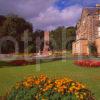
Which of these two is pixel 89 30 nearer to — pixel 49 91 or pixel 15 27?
pixel 15 27

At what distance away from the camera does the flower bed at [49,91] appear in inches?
294

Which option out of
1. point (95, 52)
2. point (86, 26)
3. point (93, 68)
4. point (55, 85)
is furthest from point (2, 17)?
point (55, 85)

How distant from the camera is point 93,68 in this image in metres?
24.8

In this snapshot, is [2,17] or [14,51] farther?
[2,17]

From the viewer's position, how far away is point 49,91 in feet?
25.2

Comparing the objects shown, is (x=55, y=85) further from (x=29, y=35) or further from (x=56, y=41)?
(x=56, y=41)

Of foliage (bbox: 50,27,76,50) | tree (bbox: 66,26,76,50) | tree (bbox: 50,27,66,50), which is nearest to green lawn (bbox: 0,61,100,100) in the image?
foliage (bbox: 50,27,76,50)

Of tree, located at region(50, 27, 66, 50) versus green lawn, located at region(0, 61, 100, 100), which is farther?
tree, located at region(50, 27, 66, 50)

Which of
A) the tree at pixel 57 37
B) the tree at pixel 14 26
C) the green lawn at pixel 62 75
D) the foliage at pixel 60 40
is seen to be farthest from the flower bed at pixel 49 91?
the tree at pixel 57 37

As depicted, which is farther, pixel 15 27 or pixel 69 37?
pixel 69 37

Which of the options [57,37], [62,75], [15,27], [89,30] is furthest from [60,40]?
[62,75]

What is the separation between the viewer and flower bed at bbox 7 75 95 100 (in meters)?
7.47

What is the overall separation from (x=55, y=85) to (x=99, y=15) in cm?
4986

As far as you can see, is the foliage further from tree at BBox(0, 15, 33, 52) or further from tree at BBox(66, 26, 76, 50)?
tree at BBox(0, 15, 33, 52)
